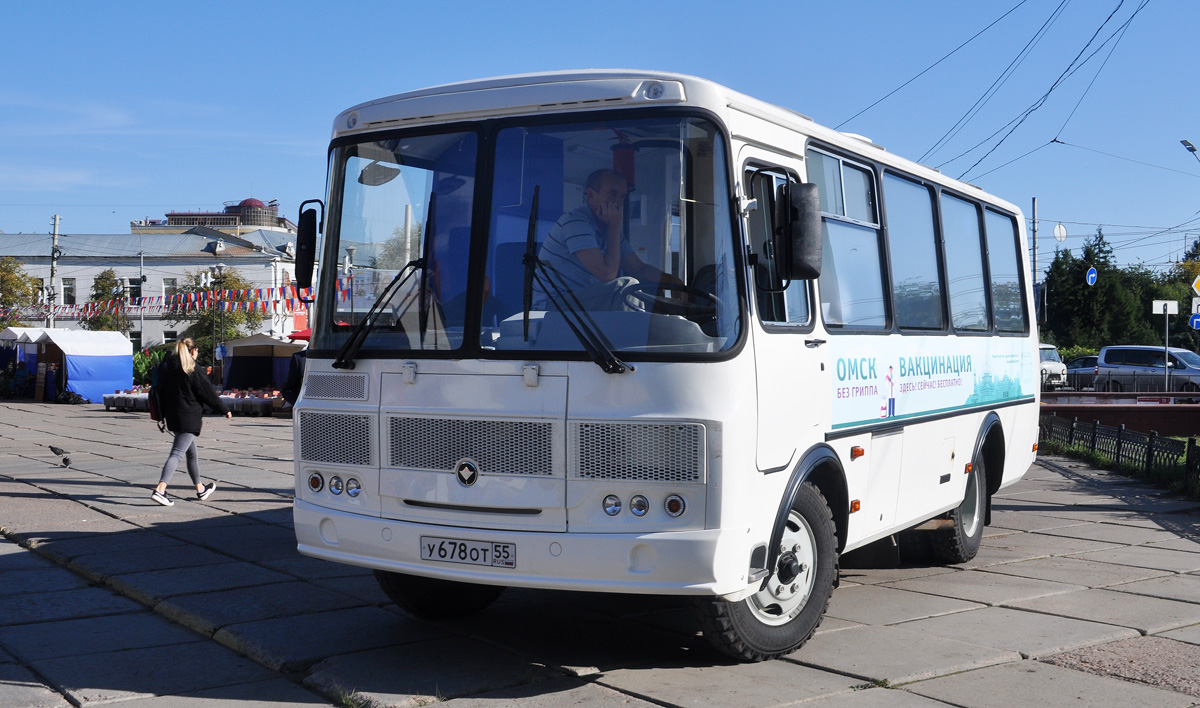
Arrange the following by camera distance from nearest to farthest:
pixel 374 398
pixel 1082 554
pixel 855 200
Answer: pixel 374 398
pixel 855 200
pixel 1082 554

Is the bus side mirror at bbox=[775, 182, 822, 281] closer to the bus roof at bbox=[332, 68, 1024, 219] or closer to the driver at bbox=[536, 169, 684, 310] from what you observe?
the bus roof at bbox=[332, 68, 1024, 219]

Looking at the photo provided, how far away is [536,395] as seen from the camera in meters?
5.31

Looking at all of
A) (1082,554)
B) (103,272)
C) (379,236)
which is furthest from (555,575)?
(103,272)

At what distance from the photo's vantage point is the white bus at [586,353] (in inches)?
202

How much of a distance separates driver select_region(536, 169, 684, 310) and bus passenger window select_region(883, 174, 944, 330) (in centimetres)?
266

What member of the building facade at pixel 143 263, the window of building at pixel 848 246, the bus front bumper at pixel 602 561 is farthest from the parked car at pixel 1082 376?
the building facade at pixel 143 263

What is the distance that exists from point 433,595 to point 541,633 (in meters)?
0.67

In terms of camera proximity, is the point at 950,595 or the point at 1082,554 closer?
the point at 950,595

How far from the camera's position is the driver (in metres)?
5.30

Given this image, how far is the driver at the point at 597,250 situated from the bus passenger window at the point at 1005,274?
510 cm

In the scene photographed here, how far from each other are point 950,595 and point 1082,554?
235 cm

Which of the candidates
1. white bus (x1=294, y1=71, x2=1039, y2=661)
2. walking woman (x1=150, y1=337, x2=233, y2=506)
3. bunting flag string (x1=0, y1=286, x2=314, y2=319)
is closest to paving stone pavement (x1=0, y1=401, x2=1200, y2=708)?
white bus (x1=294, y1=71, x2=1039, y2=661)

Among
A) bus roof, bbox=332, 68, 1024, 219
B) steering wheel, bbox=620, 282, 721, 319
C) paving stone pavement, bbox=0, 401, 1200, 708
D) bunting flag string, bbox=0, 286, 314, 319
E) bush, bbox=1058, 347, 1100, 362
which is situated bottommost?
paving stone pavement, bbox=0, 401, 1200, 708

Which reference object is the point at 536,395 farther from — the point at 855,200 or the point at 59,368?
the point at 59,368
